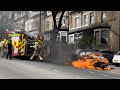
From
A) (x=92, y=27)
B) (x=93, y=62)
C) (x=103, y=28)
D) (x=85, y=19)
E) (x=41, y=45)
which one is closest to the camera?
(x=93, y=62)

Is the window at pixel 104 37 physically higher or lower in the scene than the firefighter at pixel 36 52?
higher

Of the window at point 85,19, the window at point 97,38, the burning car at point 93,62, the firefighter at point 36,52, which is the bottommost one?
the burning car at point 93,62

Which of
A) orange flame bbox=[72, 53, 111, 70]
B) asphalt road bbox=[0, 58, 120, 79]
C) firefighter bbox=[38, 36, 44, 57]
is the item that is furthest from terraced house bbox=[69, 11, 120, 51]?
asphalt road bbox=[0, 58, 120, 79]

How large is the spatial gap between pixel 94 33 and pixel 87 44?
1.66 metres

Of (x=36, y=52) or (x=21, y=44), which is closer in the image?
(x=36, y=52)

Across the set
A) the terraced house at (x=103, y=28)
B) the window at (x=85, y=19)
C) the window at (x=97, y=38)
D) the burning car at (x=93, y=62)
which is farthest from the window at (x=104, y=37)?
the burning car at (x=93, y=62)

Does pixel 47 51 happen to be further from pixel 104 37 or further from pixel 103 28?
pixel 104 37

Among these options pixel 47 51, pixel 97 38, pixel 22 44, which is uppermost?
pixel 97 38

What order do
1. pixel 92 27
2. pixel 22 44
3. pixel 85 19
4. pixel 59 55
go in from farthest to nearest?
pixel 85 19, pixel 92 27, pixel 59 55, pixel 22 44

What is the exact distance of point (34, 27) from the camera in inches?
2852

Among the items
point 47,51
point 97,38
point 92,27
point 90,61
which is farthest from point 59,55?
point 92,27

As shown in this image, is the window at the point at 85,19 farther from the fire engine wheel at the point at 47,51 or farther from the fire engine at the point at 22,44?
the fire engine at the point at 22,44
